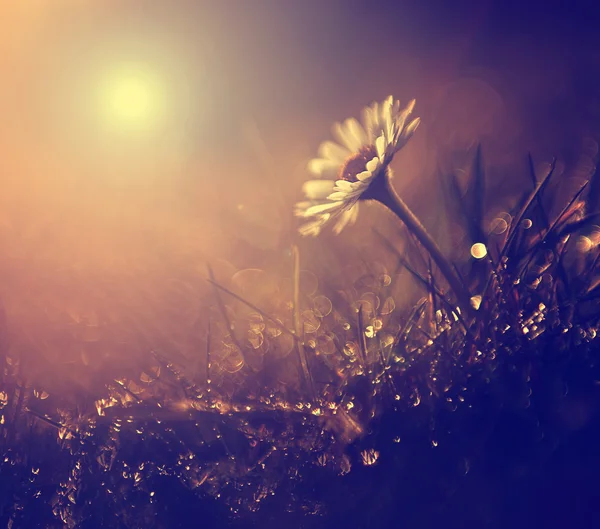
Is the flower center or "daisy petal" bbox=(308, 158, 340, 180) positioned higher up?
"daisy petal" bbox=(308, 158, 340, 180)

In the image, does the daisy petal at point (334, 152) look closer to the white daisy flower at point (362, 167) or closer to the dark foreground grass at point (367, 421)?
the white daisy flower at point (362, 167)

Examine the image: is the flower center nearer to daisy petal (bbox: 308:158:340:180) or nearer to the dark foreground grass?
daisy petal (bbox: 308:158:340:180)

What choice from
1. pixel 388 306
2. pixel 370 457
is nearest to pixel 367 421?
pixel 370 457

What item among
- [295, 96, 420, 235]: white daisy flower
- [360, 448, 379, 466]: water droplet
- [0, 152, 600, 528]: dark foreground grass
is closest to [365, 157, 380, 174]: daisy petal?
[295, 96, 420, 235]: white daisy flower

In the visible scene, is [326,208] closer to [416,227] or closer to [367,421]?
[416,227]

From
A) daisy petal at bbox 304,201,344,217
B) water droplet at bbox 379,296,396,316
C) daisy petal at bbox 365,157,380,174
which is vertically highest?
daisy petal at bbox 365,157,380,174

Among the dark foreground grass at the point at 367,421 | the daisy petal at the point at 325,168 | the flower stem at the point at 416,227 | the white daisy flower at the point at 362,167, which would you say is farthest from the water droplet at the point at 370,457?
the daisy petal at the point at 325,168

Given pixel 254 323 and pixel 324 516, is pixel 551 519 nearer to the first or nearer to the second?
pixel 324 516
